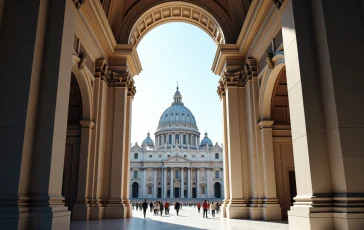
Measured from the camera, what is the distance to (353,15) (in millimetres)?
9117

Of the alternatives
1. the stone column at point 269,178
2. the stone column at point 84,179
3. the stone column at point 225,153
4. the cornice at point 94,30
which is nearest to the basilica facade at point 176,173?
the stone column at point 225,153

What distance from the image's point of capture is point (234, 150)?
62.6 feet

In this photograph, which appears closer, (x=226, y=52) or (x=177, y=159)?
(x=226, y=52)

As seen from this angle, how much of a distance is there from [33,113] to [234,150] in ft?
41.8

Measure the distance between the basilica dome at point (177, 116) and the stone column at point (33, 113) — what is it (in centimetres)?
12040

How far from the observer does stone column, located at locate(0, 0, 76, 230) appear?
26.7 ft

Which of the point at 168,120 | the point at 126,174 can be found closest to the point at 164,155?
the point at 168,120

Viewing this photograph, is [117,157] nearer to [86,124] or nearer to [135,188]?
[86,124]

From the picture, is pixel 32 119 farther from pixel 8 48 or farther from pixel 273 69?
pixel 273 69

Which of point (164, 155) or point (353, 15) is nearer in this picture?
point (353, 15)

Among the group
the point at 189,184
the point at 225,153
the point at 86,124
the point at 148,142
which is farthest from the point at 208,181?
the point at 86,124

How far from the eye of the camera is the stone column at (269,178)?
53.3ft

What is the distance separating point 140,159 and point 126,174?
304 feet

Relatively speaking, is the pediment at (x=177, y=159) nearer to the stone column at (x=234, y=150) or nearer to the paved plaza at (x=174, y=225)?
the stone column at (x=234, y=150)
